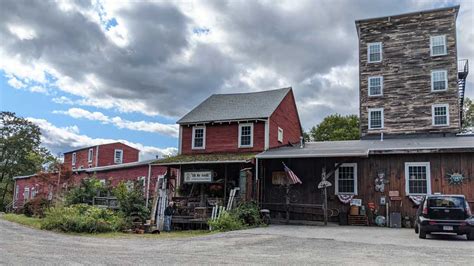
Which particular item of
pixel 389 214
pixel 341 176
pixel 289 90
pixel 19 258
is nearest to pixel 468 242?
pixel 389 214

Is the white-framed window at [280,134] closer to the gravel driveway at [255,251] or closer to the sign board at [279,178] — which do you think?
the sign board at [279,178]

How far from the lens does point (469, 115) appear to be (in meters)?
42.7

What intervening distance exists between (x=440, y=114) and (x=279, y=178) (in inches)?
433

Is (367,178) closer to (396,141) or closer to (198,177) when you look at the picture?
(396,141)

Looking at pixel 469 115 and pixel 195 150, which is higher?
pixel 469 115

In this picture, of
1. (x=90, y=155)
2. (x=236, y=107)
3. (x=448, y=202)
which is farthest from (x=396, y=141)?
(x=90, y=155)

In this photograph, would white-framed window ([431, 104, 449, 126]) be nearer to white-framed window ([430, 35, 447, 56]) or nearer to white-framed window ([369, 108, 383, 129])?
white-framed window ([369, 108, 383, 129])

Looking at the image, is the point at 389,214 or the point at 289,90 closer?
the point at 389,214

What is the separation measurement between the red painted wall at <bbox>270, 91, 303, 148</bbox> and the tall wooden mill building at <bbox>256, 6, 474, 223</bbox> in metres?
1.40

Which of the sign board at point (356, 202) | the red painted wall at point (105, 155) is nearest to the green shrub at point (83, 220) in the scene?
the sign board at point (356, 202)

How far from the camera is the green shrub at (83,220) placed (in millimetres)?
16797

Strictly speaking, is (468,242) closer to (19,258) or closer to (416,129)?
(19,258)

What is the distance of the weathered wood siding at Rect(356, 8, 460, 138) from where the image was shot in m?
25.2

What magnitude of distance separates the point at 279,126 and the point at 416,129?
8425 mm
